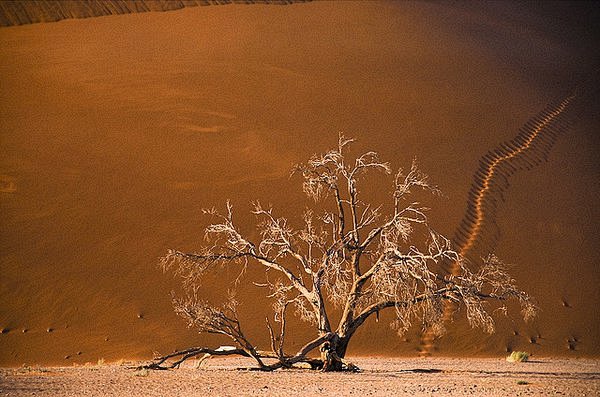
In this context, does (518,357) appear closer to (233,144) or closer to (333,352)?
(333,352)

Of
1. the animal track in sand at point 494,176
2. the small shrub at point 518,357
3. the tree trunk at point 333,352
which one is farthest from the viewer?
the animal track in sand at point 494,176

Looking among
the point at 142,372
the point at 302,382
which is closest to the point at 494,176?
the point at 142,372

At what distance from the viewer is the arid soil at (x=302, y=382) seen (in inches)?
435

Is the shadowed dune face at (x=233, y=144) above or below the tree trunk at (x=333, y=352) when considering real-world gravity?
above

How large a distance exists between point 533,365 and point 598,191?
10580 millimetres

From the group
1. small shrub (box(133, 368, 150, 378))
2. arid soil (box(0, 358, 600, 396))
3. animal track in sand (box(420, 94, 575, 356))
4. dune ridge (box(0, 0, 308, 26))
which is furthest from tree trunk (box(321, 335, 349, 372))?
dune ridge (box(0, 0, 308, 26))

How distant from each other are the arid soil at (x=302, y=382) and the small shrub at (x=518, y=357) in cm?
207

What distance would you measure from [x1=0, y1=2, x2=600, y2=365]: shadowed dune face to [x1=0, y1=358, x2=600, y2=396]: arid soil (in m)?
4.17

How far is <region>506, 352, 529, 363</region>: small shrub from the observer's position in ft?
Result: 57.1

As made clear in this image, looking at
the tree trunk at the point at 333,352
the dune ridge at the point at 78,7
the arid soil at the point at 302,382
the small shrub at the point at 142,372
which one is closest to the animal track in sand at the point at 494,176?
the arid soil at the point at 302,382

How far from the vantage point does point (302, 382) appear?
11.9 m

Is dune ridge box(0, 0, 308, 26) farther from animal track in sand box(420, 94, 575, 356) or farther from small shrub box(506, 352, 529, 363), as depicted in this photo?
small shrub box(506, 352, 529, 363)

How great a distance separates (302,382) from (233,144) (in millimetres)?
13971

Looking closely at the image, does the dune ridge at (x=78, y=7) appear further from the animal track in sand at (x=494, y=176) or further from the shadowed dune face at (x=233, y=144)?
the animal track in sand at (x=494, y=176)
